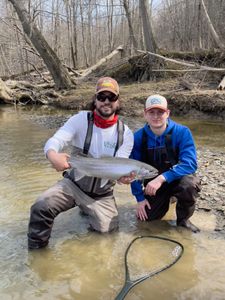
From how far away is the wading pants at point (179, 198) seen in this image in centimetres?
443

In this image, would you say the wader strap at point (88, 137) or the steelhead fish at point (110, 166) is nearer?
the steelhead fish at point (110, 166)

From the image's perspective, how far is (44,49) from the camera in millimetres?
17938

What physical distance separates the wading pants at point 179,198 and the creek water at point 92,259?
0.16m

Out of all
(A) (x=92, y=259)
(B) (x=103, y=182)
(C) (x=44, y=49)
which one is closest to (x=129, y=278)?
(A) (x=92, y=259)

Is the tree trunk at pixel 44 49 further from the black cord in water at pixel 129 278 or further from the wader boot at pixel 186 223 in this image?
the black cord in water at pixel 129 278

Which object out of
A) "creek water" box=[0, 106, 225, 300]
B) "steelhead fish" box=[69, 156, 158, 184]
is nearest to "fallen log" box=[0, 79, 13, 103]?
"creek water" box=[0, 106, 225, 300]

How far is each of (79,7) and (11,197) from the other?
2915 centimetres

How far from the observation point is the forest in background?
56.9 ft

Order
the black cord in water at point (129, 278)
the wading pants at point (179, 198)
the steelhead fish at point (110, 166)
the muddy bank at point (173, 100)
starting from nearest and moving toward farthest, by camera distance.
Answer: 1. the black cord in water at point (129, 278)
2. the steelhead fish at point (110, 166)
3. the wading pants at point (179, 198)
4. the muddy bank at point (173, 100)

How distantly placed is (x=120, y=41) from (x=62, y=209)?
3645cm

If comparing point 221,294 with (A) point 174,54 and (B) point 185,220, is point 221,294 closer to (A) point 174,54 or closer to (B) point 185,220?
(B) point 185,220

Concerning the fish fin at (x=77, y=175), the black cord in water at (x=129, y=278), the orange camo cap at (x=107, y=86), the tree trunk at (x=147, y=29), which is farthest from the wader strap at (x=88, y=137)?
the tree trunk at (x=147, y=29)

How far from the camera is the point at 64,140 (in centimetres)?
416

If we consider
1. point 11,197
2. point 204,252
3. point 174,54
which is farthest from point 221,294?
point 174,54
